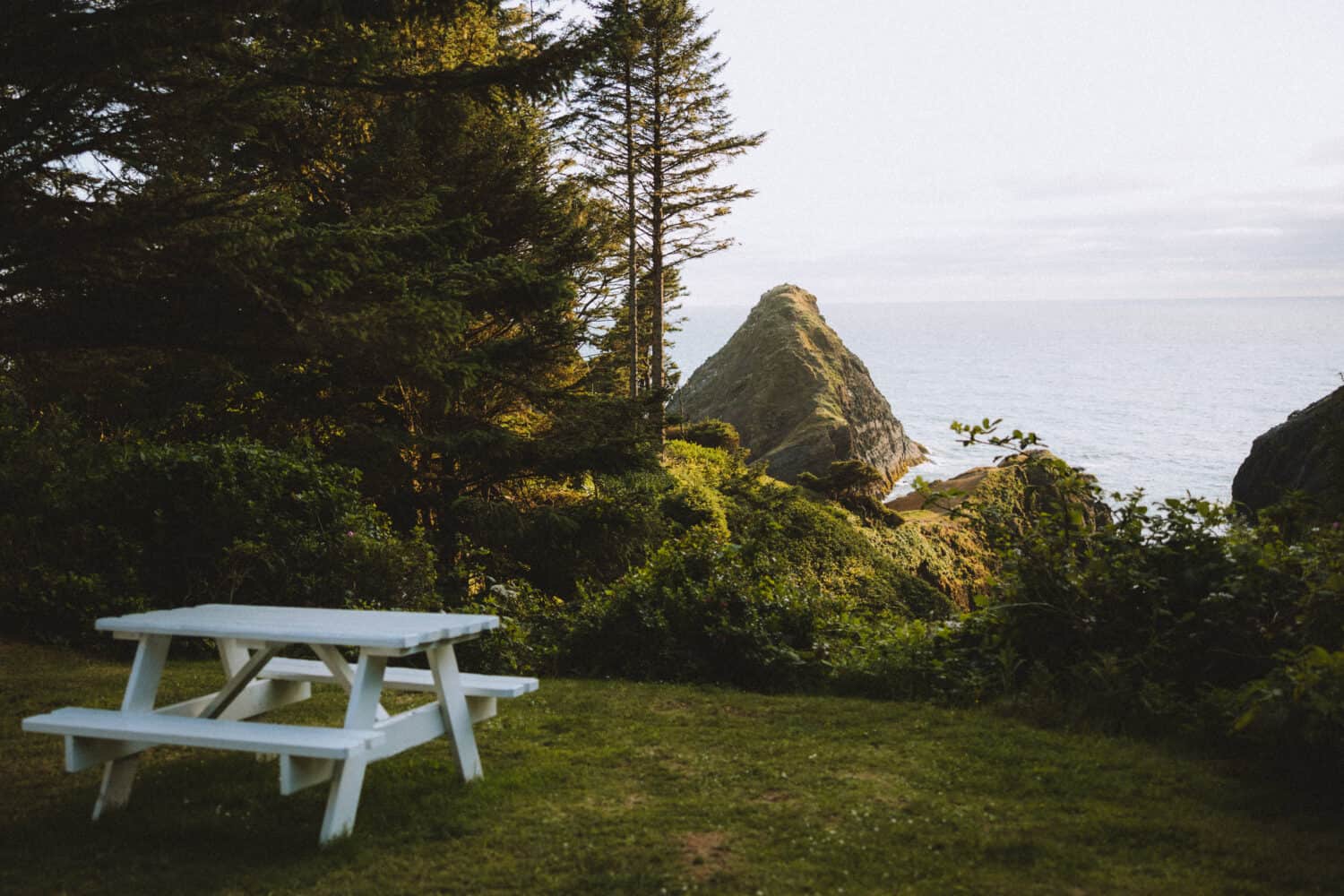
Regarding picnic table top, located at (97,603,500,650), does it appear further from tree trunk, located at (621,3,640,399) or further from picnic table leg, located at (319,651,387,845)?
tree trunk, located at (621,3,640,399)

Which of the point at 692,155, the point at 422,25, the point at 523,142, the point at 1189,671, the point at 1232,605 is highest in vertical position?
the point at 692,155

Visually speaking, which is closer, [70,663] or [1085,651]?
[1085,651]

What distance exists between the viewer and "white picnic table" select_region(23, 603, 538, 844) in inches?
Answer: 138

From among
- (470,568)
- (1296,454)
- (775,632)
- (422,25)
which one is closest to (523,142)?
(470,568)

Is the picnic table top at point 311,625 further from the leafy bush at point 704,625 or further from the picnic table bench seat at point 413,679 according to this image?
the leafy bush at point 704,625

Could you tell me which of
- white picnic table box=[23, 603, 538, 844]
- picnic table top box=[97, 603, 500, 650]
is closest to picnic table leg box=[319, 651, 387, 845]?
white picnic table box=[23, 603, 538, 844]

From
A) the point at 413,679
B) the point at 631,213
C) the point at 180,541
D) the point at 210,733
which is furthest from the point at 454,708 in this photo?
the point at 631,213

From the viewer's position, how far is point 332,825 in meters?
3.49

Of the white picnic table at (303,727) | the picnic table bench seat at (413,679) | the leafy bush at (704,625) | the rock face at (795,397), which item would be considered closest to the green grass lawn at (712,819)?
the white picnic table at (303,727)

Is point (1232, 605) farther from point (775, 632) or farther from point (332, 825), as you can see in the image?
point (332, 825)

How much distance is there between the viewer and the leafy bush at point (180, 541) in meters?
7.19

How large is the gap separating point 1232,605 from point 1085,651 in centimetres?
76

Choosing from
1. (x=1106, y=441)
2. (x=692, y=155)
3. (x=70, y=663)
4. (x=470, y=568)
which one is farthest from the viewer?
(x=1106, y=441)

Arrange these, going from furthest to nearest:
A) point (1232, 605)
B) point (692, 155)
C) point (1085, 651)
Result: point (692, 155) → point (1085, 651) → point (1232, 605)
